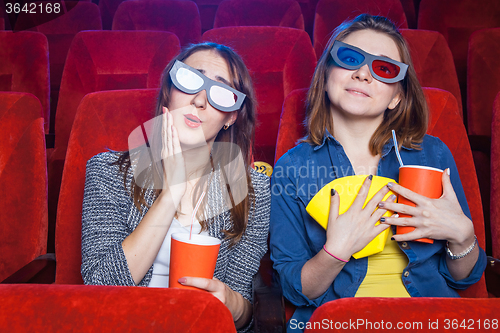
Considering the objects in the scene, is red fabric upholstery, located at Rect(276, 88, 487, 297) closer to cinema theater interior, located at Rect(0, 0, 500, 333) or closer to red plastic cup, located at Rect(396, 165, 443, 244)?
cinema theater interior, located at Rect(0, 0, 500, 333)

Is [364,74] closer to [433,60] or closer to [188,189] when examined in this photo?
[188,189]

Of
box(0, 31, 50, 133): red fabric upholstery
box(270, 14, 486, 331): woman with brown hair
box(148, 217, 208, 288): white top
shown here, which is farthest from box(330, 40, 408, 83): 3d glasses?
box(0, 31, 50, 133): red fabric upholstery

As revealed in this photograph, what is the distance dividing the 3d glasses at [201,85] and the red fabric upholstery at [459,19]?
129 centimetres

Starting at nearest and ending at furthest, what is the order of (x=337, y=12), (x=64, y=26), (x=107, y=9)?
(x=337, y=12) < (x=64, y=26) < (x=107, y=9)

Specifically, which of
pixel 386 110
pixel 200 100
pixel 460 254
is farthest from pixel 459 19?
pixel 200 100

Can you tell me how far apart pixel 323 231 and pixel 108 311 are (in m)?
0.43

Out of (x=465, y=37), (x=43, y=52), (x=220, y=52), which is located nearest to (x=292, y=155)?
(x=220, y=52)

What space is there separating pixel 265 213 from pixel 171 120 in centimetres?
26

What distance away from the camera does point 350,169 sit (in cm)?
74

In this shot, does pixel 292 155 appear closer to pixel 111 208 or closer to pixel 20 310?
pixel 111 208

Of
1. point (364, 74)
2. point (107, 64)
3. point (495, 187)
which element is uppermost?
point (364, 74)

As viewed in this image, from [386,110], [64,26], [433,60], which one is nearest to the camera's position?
[386,110]

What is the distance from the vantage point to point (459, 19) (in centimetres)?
161

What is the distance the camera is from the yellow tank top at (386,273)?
0.65 m
